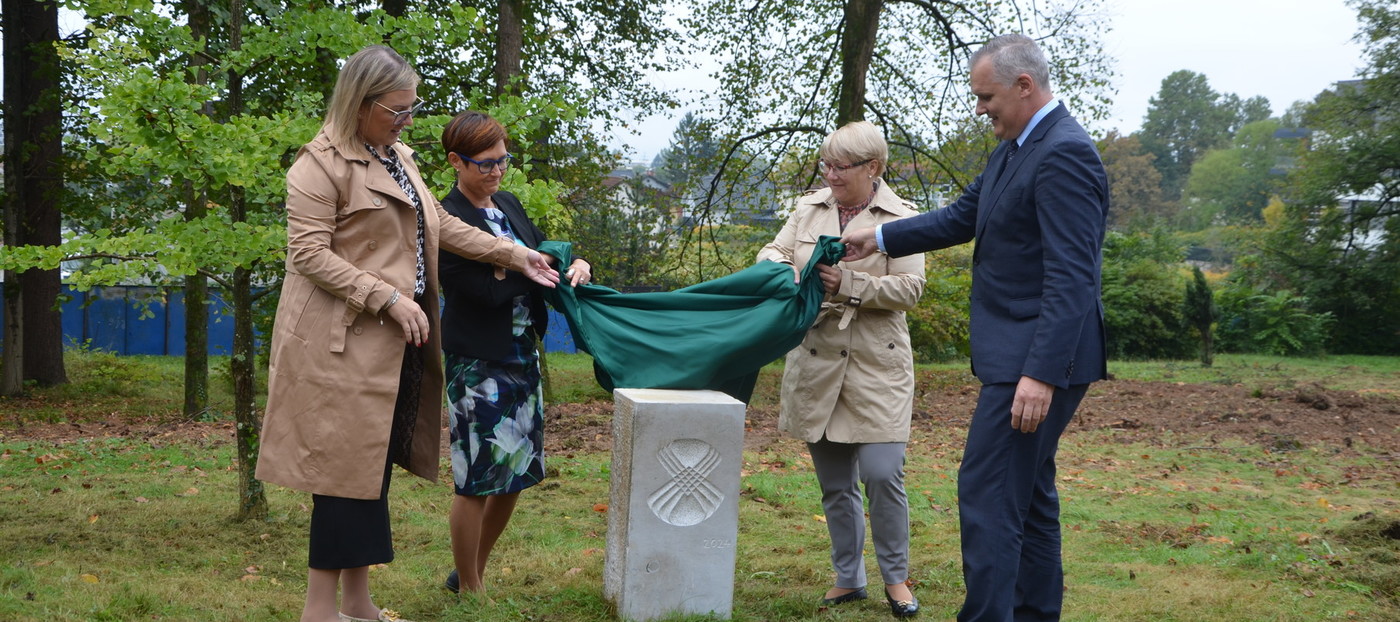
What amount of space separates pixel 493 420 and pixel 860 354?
156 cm

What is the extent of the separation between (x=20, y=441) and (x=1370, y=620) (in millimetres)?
10480

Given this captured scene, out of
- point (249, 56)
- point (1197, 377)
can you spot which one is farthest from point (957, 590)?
point (1197, 377)

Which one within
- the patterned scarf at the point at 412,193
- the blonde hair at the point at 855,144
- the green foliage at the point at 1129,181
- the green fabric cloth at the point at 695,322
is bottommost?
the green fabric cloth at the point at 695,322

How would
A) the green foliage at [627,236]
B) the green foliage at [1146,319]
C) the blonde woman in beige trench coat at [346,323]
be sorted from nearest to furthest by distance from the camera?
the blonde woman in beige trench coat at [346,323]
the green foliage at [627,236]
the green foliage at [1146,319]

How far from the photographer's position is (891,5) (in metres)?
16.0

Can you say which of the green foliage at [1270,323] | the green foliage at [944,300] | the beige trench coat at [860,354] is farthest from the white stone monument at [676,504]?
the green foliage at [1270,323]

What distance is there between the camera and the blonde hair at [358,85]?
3455 mm

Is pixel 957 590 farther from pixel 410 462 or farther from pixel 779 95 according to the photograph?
pixel 779 95

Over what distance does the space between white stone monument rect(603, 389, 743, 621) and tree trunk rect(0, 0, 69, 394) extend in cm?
1177

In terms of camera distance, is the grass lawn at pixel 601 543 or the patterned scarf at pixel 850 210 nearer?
the grass lawn at pixel 601 543

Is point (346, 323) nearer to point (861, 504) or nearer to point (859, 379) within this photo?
point (859, 379)

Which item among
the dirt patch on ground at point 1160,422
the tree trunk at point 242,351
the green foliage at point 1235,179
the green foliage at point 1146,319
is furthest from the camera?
the green foliage at point 1235,179

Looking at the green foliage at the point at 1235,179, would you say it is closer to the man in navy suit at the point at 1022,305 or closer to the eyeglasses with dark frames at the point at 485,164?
the man in navy suit at the point at 1022,305

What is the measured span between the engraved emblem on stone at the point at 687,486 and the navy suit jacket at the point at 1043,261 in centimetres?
110
